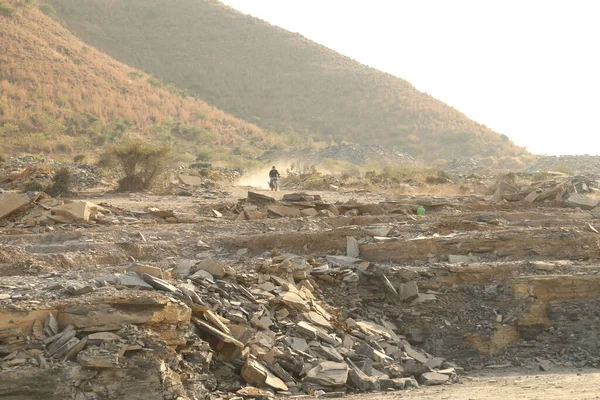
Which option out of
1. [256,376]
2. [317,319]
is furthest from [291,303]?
[256,376]

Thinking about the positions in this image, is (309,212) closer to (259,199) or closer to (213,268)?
(259,199)

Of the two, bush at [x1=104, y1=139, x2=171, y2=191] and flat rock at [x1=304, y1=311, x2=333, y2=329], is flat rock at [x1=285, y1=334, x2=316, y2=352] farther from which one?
bush at [x1=104, y1=139, x2=171, y2=191]

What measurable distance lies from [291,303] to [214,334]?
1410 mm

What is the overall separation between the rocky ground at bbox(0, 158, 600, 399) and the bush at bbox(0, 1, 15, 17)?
32.8 metres

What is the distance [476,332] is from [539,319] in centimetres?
87

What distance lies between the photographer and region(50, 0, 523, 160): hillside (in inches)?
2137

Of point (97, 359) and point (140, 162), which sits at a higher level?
point (97, 359)

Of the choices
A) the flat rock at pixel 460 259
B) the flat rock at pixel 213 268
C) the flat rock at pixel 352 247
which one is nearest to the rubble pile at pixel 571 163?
the flat rock at pixel 460 259

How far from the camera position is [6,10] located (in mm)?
44281

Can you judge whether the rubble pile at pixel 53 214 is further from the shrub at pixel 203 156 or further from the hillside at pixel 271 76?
the hillside at pixel 271 76

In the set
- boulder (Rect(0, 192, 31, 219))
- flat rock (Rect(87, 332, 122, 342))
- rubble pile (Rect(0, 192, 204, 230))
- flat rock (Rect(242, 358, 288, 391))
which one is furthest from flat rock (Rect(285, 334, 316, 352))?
boulder (Rect(0, 192, 31, 219))

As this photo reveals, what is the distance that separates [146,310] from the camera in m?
7.22

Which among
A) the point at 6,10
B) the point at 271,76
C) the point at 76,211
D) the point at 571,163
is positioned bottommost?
the point at 76,211

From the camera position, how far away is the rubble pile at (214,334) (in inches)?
268
